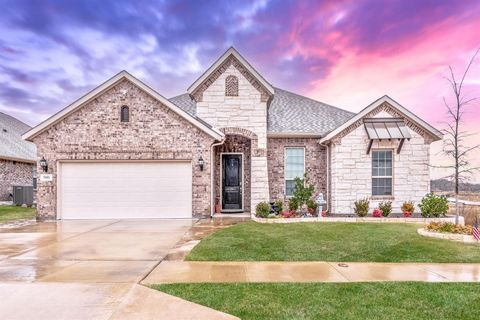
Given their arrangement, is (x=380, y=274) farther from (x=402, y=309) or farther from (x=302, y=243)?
(x=302, y=243)

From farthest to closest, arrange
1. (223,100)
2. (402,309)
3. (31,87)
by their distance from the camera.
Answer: (31,87), (223,100), (402,309)

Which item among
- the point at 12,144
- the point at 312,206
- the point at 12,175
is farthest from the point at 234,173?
the point at 12,144

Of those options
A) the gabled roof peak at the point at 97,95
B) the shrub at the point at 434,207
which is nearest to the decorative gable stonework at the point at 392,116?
the shrub at the point at 434,207

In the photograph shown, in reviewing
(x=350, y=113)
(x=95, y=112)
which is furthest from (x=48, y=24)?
(x=350, y=113)

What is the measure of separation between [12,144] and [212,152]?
17140 millimetres

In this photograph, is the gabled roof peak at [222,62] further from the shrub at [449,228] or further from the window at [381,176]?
the shrub at [449,228]

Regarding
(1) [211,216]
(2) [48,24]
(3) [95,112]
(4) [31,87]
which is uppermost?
(2) [48,24]

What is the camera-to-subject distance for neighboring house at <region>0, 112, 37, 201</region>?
20.1 metres

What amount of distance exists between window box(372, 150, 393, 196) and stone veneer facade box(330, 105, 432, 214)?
0.22 metres

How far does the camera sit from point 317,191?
1507cm

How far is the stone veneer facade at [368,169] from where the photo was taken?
1400cm

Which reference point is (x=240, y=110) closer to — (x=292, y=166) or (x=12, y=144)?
(x=292, y=166)

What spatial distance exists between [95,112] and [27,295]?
9994mm

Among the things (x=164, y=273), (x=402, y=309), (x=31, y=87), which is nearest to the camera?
(x=402, y=309)
